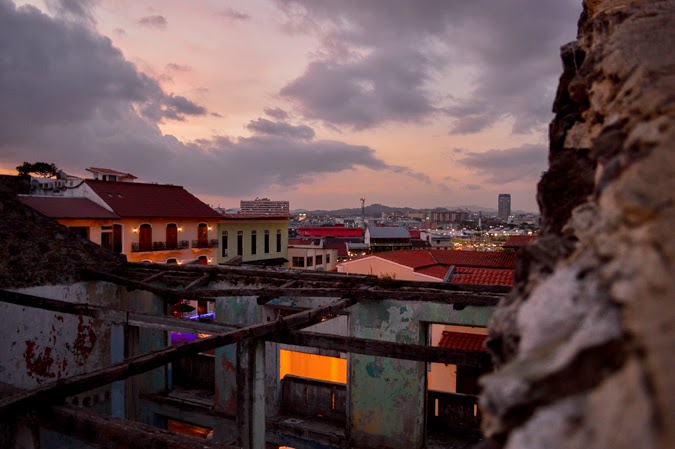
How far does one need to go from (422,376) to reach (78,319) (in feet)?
26.2

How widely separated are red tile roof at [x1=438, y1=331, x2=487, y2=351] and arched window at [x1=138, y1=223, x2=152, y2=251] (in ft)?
79.6

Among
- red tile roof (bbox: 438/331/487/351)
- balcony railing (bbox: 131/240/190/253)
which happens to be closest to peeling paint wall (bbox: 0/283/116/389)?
red tile roof (bbox: 438/331/487/351)

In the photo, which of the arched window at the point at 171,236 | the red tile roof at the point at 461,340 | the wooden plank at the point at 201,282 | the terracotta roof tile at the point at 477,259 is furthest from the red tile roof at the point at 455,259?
A: the arched window at the point at 171,236

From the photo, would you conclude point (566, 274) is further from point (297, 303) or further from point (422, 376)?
point (297, 303)

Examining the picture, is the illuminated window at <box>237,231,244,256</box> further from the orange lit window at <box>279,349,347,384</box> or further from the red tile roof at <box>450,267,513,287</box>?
the orange lit window at <box>279,349,347,384</box>

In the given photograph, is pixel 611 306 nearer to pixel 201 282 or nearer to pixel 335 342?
pixel 335 342

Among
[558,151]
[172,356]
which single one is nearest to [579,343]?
[558,151]

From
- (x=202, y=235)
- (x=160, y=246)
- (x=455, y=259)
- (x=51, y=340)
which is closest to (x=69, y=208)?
(x=160, y=246)

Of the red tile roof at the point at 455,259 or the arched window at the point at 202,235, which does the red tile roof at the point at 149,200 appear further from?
the red tile roof at the point at 455,259

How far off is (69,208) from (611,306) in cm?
3208

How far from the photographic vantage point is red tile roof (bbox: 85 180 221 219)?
3136 centimetres

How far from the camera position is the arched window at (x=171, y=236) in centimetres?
3412

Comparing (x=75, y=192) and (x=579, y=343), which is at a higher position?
(x=75, y=192)

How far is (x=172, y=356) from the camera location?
15.5 feet
